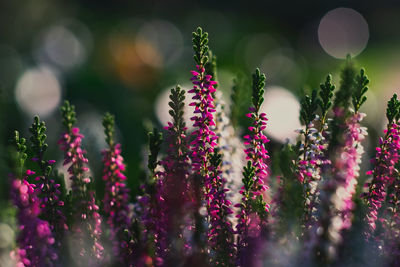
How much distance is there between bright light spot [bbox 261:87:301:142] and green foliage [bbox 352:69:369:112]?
8.25 feet

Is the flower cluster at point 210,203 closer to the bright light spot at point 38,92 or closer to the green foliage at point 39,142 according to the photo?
the green foliage at point 39,142

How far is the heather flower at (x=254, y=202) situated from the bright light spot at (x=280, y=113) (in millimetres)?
2497

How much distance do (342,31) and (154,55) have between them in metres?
5.43

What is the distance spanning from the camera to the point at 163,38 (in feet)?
35.4

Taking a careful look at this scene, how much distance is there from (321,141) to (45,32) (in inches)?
349

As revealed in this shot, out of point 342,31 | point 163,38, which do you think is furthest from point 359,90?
point 342,31

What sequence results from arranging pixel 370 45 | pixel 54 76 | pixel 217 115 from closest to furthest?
pixel 217 115 → pixel 54 76 → pixel 370 45

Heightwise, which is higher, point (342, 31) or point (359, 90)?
point (342, 31)

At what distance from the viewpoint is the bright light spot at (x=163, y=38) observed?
9.48 meters

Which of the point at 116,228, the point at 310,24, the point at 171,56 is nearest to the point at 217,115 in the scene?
the point at 116,228

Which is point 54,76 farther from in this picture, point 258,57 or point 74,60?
point 258,57

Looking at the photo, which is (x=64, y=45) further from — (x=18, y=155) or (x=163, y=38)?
(x=18, y=155)

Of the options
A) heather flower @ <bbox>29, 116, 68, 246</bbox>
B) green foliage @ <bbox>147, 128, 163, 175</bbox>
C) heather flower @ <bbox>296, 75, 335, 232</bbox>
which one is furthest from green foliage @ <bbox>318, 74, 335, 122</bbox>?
heather flower @ <bbox>29, 116, 68, 246</bbox>

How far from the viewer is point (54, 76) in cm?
662
